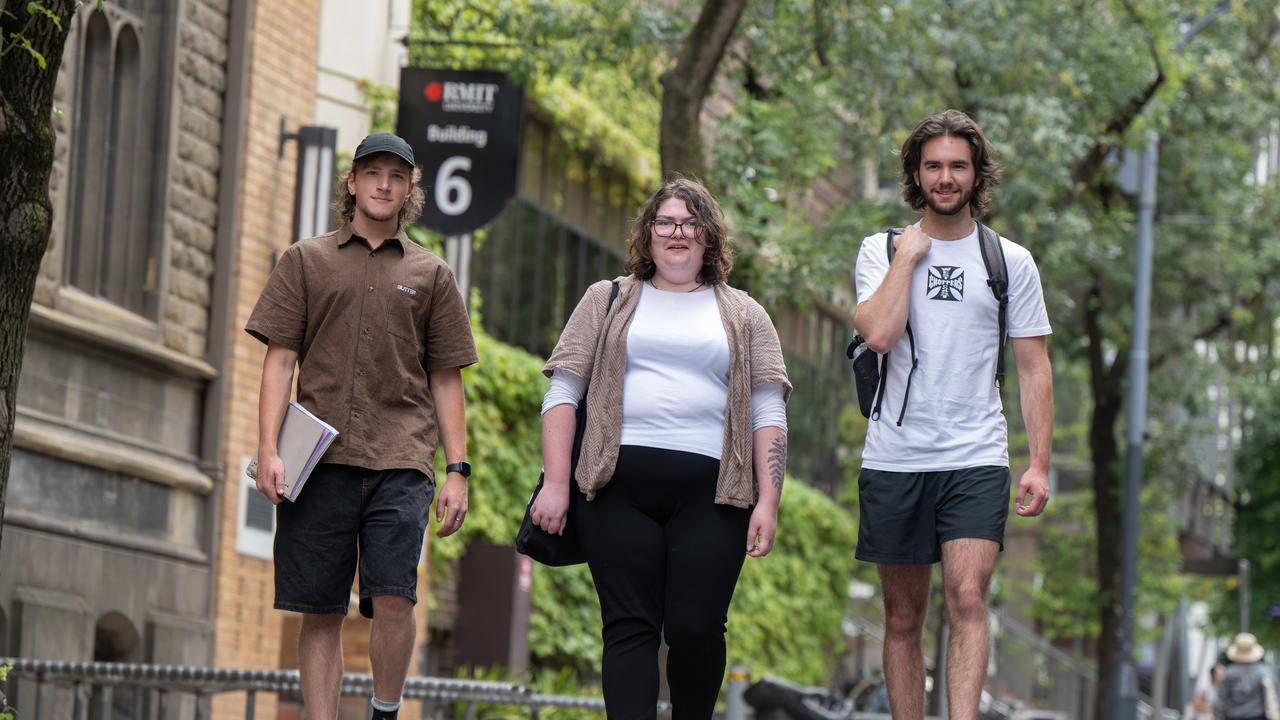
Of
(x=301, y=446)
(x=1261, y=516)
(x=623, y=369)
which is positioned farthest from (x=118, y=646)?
(x=1261, y=516)

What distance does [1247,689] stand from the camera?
958 inches

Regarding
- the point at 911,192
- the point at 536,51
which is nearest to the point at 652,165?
the point at 536,51

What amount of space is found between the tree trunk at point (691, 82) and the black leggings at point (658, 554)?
823 centimetres

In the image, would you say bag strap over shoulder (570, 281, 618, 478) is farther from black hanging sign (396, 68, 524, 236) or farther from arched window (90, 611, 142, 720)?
black hanging sign (396, 68, 524, 236)

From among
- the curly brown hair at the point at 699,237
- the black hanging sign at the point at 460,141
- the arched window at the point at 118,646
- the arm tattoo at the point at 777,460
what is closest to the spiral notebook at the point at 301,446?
the curly brown hair at the point at 699,237

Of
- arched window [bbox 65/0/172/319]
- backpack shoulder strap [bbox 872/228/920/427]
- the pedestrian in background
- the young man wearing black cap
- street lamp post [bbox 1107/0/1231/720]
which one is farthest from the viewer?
street lamp post [bbox 1107/0/1231/720]

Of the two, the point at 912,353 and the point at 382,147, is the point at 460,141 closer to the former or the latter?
the point at 382,147

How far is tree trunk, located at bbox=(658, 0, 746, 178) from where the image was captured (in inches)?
608

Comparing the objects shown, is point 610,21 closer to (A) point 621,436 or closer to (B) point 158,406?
Result: (B) point 158,406

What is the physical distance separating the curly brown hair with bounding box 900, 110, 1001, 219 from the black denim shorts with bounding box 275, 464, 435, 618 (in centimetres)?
196

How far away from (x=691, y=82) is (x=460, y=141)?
12.9 ft

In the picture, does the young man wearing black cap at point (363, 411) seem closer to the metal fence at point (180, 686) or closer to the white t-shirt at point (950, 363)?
the white t-shirt at point (950, 363)

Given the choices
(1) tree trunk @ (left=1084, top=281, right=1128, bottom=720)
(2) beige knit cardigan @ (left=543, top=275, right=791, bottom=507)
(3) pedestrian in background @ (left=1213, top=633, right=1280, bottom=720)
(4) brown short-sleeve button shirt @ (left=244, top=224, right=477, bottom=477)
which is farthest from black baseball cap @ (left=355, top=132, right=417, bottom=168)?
(1) tree trunk @ (left=1084, top=281, right=1128, bottom=720)

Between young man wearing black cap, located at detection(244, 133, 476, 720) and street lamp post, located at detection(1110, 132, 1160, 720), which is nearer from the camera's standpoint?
young man wearing black cap, located at detection(244, 133, 476, 720)
